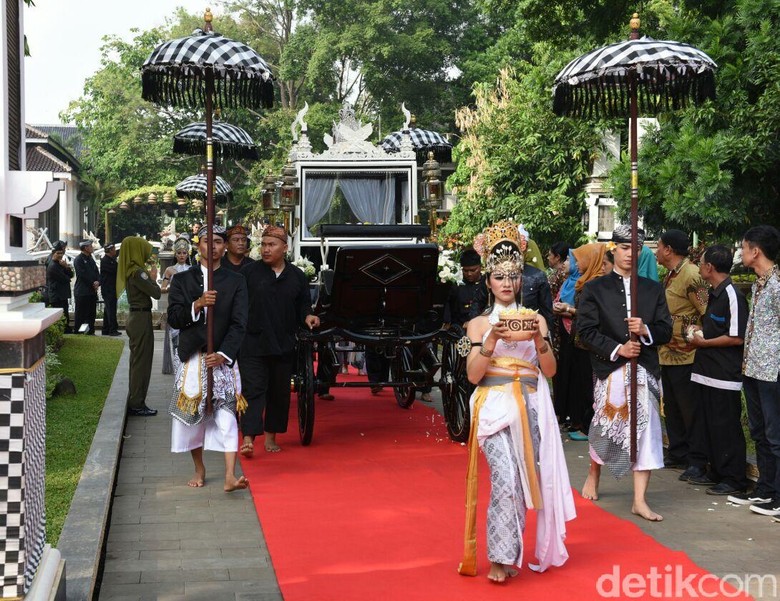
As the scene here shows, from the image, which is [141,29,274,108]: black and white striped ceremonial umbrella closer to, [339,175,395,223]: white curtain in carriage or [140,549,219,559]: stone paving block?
[339,175,395,223]: white curtain in carriage

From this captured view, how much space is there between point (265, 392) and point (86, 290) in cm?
1376

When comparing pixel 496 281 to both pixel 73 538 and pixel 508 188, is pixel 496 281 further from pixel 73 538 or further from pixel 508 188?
pixel 508 188

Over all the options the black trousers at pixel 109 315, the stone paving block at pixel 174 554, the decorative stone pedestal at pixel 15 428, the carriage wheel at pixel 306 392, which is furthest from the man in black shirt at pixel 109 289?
the decorative stone pedestal at pixel 15 428

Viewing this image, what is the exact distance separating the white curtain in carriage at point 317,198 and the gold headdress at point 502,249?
7.30 metres

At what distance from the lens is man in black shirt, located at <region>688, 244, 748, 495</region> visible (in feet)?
26.5

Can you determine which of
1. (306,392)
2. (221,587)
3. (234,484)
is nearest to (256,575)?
(221,587)

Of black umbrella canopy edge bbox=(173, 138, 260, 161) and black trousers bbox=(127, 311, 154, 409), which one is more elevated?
black umbrella canopy edge bbox=(173, 138, 260, 161)

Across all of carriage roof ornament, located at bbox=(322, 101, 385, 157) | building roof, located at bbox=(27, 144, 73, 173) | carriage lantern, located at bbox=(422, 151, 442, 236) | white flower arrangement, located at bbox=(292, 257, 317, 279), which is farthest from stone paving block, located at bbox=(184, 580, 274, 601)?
building roof, located at bbox=(27, 144, 73, 173)

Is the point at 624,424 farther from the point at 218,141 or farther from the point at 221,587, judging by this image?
the point at 218,141

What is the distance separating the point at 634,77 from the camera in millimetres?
7984

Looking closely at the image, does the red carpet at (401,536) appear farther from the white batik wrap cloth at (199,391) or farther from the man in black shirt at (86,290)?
the man in black shirt at (86,290)

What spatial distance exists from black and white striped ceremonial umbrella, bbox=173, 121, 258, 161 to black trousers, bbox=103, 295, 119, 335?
5.12 meters

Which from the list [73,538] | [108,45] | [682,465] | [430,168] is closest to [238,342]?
[73,538]

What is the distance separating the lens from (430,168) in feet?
43.2
